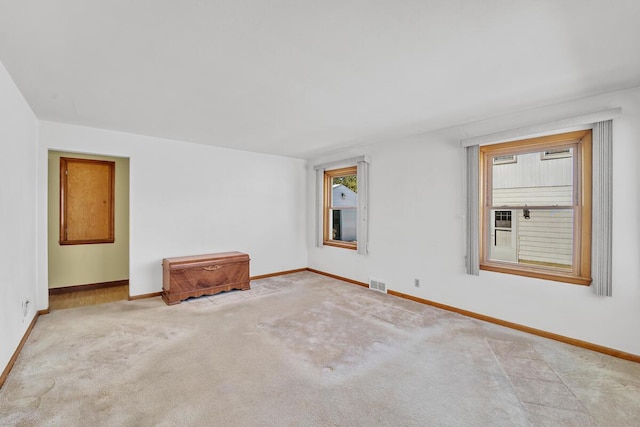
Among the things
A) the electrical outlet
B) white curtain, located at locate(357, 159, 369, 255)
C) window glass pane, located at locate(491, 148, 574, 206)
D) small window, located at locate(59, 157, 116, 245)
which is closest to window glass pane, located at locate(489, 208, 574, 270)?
window glass pane, located at locate(491, 148, 574, 206)

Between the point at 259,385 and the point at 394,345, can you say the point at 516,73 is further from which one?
the point at 259,385

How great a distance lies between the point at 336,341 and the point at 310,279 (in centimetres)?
253

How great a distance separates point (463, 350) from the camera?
106 inches

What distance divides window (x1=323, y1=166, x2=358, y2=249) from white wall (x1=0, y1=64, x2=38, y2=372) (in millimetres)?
4170

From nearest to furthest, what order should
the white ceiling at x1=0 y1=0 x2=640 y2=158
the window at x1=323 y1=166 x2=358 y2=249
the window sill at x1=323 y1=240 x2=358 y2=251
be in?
the white ceiling at x1=0 y1=0 x2=640 y2=158
the window sill at x1=323 y1=240 x2=358 y2=251
the window at x1=323 y1=166 x2=358 y2=249

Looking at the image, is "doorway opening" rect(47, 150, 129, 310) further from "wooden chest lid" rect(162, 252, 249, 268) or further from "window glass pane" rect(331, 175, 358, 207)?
"window glass pane" rect(331, 175, 358, 207)

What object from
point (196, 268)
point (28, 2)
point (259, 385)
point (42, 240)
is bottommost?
point (259, 385)

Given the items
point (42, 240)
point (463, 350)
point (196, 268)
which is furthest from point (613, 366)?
point (42, 240)

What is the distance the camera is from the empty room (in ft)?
5.90

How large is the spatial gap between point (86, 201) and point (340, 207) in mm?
4259

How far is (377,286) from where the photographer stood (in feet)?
15.2

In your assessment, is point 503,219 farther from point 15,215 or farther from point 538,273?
point 15,215

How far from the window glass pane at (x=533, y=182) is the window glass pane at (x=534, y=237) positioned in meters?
0.11

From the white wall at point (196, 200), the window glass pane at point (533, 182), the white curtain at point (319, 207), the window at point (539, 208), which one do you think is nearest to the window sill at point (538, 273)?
the window at point (539, 208)
